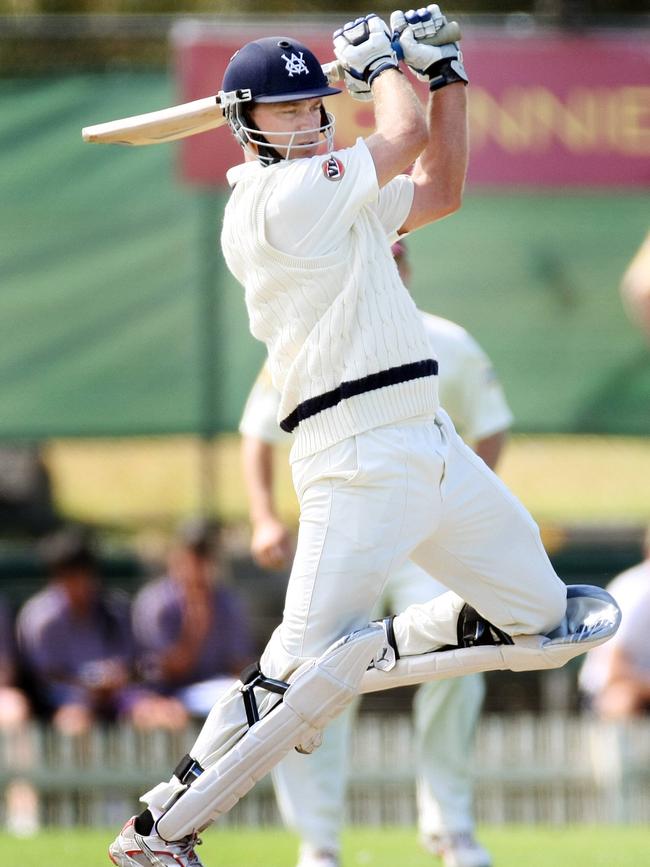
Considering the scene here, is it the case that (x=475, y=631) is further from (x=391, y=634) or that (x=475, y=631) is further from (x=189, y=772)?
(x=189, y=772)

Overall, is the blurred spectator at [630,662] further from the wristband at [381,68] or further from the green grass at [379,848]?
the wristband at [381,68]

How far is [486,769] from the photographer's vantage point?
25.6ft

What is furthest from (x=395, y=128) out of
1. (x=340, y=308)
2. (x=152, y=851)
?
(x=152, y=851)

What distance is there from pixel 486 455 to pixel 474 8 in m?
11.1

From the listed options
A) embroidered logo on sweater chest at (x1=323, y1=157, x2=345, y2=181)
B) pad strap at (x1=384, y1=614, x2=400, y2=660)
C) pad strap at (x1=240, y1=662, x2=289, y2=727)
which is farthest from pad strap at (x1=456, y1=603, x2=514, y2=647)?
embroidered logo on sweater chest at (x1=323, y1=157, x2=345, y2=181)

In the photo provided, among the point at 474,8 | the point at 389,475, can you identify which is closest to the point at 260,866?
the point at 389,475

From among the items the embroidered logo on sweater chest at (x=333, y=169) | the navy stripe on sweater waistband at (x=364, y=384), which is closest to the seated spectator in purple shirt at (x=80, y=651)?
the navy stripe on sweater waistband at (x=364, y=384)

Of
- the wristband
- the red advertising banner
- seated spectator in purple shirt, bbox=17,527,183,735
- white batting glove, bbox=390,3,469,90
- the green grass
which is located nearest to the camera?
the wristband

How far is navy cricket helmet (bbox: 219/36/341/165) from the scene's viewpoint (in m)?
4.05

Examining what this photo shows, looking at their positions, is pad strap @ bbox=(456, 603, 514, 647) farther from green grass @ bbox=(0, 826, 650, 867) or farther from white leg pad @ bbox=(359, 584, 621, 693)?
green grass @ bbox=(0, 826, 650, 867)

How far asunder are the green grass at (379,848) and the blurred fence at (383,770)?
71 cm

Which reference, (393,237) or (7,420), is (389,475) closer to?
(393,237)

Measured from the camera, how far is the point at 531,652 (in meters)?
4.20

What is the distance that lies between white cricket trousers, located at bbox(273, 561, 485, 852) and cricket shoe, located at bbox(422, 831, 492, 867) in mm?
21
